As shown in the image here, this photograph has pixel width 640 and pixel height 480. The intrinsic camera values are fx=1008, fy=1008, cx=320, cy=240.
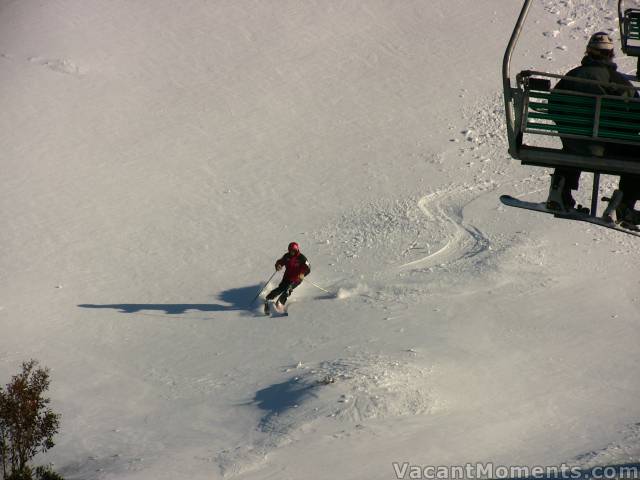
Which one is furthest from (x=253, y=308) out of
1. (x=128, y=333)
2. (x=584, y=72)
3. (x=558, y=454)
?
(x=584, y=72)

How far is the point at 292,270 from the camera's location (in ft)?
58.9

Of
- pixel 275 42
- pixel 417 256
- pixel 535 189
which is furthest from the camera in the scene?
pixel 275 42

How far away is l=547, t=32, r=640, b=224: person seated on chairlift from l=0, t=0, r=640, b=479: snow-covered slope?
3.23 meters

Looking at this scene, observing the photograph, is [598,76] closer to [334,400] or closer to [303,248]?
[334,400]

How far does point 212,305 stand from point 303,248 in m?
2.43

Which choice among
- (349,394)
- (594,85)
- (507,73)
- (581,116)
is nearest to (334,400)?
(349,394)

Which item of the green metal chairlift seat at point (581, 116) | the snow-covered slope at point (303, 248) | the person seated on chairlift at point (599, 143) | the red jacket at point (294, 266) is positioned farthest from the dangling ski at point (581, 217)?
the red jacket at point (294, 266)

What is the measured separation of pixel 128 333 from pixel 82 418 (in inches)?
Answer: 116

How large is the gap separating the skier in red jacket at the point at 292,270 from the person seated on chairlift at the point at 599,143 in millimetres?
7850

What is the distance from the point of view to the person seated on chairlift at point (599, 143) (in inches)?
390

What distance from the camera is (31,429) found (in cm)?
1341

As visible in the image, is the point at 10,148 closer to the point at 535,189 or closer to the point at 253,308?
the point at 253,308

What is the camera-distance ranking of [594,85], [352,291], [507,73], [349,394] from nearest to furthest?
1. [507,73]
2. [594,85]
3. [349,394]
4. [352,291]

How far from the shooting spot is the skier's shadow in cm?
1862
